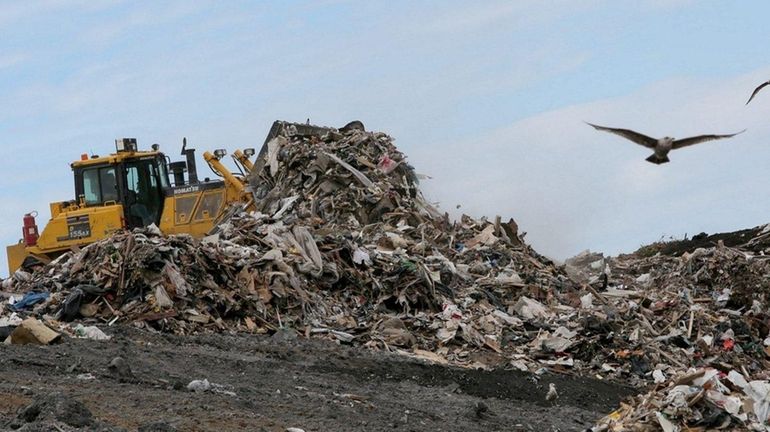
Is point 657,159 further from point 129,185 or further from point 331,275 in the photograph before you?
point 129,185

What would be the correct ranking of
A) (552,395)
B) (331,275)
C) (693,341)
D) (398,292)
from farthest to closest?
(331,275) → (398,292) → (693,341) → (552,395)

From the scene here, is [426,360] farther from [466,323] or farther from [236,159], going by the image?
[236,159]

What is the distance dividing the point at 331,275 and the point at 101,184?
17.7 ft

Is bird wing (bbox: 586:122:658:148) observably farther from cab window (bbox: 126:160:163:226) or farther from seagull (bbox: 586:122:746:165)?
cab window (bbox: 126:160:163:226)

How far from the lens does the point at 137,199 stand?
19.3 meters

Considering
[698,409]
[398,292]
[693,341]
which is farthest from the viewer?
[398,292]

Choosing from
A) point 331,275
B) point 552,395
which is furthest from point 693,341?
point 331,275

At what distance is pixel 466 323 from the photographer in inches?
581

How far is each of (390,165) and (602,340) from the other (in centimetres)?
604

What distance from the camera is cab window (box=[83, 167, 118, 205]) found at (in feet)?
63.2

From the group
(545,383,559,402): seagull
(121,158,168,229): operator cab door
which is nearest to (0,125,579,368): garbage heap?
(121,158,168,229): operator cab door

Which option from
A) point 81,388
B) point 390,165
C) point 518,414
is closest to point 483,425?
point 518,414

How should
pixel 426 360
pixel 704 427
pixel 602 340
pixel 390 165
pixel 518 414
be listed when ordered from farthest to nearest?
pixel 390 165 < pixel 602 340 < pixel 426 360 < pixel 518 414 < pixel 704 427

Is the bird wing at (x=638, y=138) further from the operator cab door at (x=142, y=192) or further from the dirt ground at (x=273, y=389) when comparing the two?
the operator cab door at (x=142, y=192)
